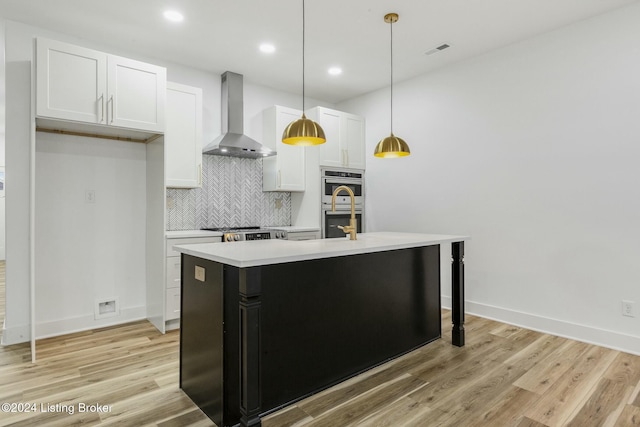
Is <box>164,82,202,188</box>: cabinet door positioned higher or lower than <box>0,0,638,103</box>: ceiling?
lower

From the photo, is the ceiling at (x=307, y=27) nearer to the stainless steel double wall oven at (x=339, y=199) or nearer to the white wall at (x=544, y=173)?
the white wall at (x=544, y=173)

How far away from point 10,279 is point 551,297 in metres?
4.79

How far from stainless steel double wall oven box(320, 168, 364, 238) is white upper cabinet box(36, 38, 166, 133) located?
2066 millimetres

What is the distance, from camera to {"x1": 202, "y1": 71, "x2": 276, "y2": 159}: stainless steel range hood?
13.5 ft

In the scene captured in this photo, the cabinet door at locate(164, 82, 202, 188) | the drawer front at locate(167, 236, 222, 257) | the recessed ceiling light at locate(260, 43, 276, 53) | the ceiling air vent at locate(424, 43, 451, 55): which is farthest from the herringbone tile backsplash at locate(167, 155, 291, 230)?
the ceiling air vent at locate(424, 43, 451, 55)

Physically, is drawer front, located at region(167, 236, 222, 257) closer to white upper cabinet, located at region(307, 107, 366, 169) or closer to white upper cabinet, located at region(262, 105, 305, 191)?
white upper cabinet, located at region(262, 105, 305, 191)

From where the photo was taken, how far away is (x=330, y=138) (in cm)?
472

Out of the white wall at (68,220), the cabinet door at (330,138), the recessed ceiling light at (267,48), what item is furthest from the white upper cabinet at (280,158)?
the white wall at (68,220)

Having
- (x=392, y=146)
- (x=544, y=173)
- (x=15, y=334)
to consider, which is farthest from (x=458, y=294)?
(x=15, y=334)

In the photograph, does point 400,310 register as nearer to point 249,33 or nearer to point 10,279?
point 249,33

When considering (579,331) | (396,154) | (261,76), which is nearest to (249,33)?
(261,76)

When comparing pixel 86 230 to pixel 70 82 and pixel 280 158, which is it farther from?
pixel 280 158

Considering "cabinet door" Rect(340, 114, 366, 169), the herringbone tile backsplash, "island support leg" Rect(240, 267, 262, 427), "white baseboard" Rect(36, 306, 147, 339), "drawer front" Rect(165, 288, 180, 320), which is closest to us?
"island support leg" Rect(240, 267, 262, 427)

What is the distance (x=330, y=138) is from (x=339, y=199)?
804 millimetres
